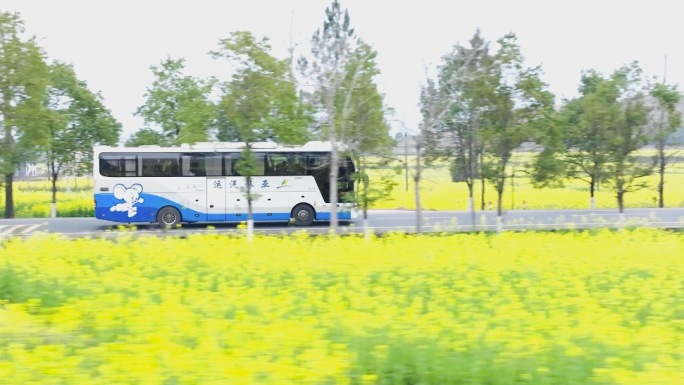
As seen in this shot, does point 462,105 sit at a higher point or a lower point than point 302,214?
higher

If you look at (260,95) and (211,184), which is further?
(211,184)

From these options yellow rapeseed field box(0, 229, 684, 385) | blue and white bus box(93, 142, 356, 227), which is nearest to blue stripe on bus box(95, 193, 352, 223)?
blue and white bus box(93, 142, 356, 227)

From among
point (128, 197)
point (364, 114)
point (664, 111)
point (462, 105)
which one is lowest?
point (128, 197)

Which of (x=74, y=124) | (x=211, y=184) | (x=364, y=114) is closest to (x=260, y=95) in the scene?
(x=364, y=114)

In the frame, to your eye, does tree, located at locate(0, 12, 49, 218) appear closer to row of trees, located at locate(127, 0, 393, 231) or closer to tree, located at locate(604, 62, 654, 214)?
row of trees, located at locate(127, 0, 393, 231)

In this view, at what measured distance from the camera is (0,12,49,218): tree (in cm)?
2328

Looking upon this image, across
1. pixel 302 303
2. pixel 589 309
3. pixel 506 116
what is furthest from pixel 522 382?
pixel 506 116

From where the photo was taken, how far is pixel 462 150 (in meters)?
23.0

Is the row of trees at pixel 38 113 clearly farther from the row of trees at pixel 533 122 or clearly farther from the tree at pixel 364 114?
the row of trees at pixel 533 122

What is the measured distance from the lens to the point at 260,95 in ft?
63.8

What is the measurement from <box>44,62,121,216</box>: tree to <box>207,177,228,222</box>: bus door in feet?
29.1

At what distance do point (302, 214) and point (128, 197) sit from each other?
5.79 metres

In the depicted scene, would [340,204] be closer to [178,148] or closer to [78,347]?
[178,148]

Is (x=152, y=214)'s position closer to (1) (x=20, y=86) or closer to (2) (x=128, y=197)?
(2) (x=128, y=197)
